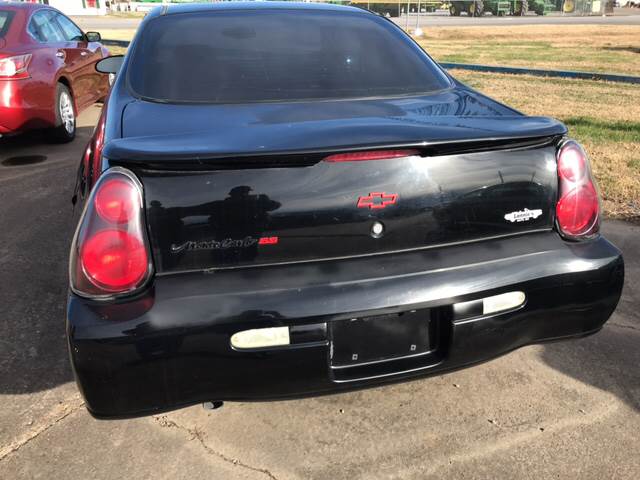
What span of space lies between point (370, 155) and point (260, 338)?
67cm

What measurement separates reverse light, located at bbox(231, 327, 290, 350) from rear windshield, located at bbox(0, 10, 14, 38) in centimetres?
534

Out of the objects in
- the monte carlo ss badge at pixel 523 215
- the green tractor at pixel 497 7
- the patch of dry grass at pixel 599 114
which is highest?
the green tractor at pixel 497 7

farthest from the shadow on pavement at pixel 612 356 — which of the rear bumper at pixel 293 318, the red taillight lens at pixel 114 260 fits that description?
the red taillight lens at pixel 114 260

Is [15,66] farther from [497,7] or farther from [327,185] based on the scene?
[497,7]

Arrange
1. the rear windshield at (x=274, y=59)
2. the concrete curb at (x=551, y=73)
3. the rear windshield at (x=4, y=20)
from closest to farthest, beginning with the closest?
the rear windshield at (x=274, y=59) < the rear windshield at (x=4, y=20) < the concrete curb at (x=551, y=73)

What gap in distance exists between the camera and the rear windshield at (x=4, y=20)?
5665mm

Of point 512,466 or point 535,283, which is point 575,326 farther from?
point 512,466

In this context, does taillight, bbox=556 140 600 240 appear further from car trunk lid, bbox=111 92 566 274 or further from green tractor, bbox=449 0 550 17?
green tractor, bbox=449 0 550 17

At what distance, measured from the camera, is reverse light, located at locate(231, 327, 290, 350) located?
175 centimetres

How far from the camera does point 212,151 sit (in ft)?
5.57

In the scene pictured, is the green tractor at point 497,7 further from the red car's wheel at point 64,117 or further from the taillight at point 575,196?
the taillight at point 575,196

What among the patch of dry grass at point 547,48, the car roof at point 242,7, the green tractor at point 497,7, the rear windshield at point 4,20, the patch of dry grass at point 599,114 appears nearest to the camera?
the car roof at point 242,7

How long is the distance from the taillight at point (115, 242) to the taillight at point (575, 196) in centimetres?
145

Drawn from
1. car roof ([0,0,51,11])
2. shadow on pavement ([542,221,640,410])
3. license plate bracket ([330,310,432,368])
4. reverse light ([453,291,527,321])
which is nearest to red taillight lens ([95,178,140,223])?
license plate bracket ([330,310,432,368])
